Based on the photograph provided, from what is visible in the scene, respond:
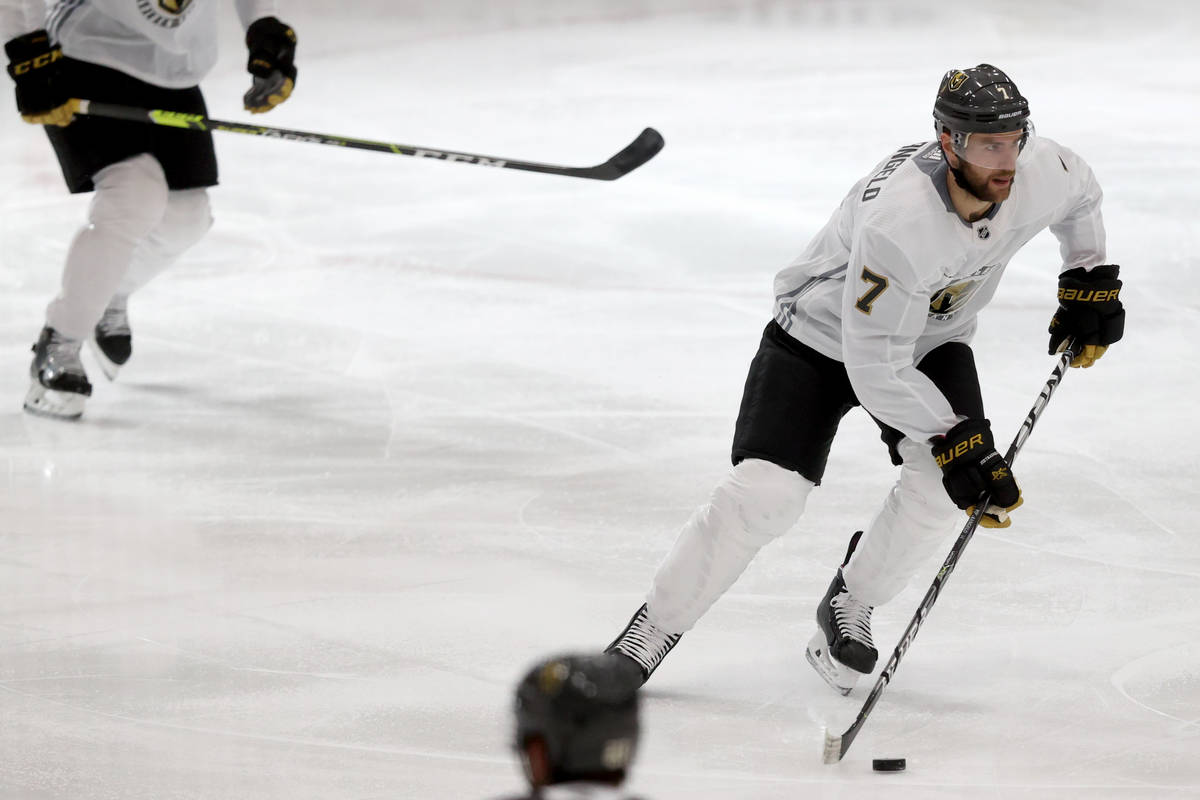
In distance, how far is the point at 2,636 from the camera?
104 inches

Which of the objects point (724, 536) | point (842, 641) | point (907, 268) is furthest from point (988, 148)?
point (842, 641)

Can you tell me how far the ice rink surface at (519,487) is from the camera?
7.54ft

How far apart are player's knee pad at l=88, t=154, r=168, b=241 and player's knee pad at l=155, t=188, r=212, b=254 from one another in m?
0.09

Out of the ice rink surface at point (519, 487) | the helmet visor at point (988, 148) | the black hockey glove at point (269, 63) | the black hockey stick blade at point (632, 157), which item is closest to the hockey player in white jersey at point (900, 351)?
the helmet visor at point (988, 148)

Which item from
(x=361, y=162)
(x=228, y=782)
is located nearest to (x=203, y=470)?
(x=228, y=782)

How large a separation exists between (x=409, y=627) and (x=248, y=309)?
6.72 ft

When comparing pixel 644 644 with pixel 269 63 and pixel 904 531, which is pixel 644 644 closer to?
pixel 904 531

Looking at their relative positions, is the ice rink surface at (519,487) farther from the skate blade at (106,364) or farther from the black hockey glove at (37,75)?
the black hockey glove at (37,75)

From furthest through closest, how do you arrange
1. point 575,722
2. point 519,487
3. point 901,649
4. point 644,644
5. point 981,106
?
point 519,487 → point 644,644 → point 901,649 → point 981,106 → point 575,722

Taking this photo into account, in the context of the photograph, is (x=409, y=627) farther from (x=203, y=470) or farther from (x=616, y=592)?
(x=203, y=470)

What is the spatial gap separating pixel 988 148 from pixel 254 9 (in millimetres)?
2185

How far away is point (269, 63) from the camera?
12.2 feet

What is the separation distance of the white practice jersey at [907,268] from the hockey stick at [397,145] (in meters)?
0.84

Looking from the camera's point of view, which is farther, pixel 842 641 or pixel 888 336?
pixel 842 641
